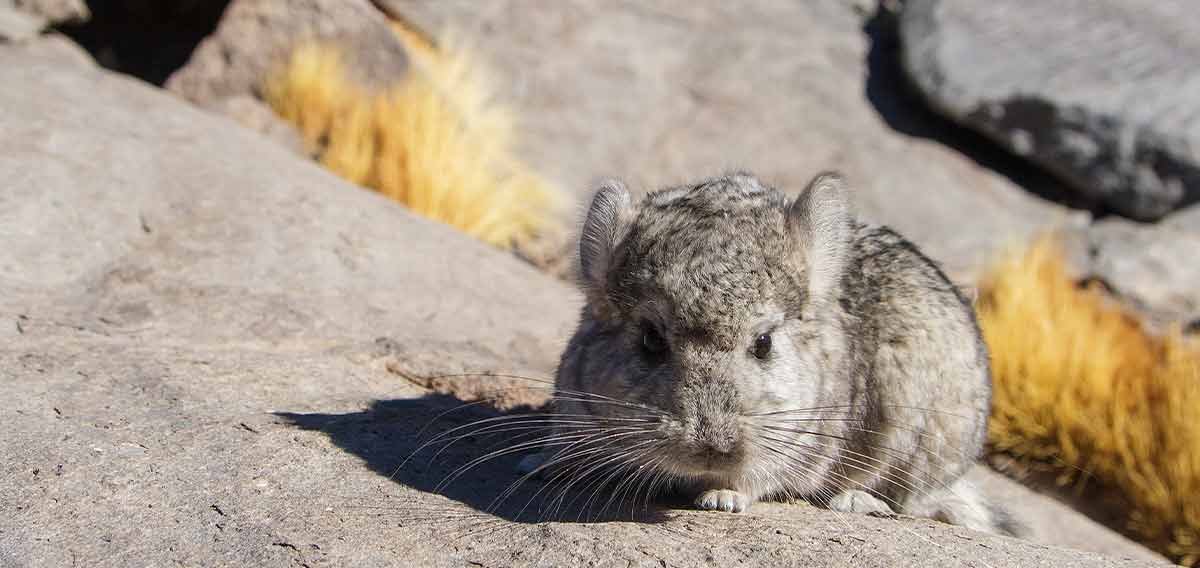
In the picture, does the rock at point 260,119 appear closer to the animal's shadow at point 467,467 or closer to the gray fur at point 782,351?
the animal's shadow at point 467,467

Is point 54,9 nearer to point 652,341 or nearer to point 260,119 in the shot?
point 260,119

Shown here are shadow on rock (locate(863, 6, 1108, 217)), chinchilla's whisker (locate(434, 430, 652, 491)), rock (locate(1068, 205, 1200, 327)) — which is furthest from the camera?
shadow on rock (locate(863, 6, 1108, 217))

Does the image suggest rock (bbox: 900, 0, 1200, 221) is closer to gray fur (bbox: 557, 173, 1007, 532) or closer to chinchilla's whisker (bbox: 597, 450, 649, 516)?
gray fur (bbox: 557, 173, 1007, 532)

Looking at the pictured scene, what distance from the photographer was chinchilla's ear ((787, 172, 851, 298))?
165 inches

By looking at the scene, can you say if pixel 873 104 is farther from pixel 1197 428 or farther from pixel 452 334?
pixel 452 334

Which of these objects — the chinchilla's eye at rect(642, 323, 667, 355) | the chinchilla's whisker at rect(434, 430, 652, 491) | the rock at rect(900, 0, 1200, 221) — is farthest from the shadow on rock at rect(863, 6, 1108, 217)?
the chinchilla's eye at rect(642, 323, 667, 355)

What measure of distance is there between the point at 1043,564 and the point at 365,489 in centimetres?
228

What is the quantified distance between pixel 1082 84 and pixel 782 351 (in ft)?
30.8

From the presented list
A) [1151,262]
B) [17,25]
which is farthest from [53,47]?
[1151,262]

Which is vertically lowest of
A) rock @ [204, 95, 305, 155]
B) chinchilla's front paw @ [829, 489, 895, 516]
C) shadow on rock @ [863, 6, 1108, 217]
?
rock @ [204, 95, 305, 155]

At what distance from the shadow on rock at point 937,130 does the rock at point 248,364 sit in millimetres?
6422

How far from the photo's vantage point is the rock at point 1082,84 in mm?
11555

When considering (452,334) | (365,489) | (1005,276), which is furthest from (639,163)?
(365,489)

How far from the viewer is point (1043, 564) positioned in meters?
3.79
